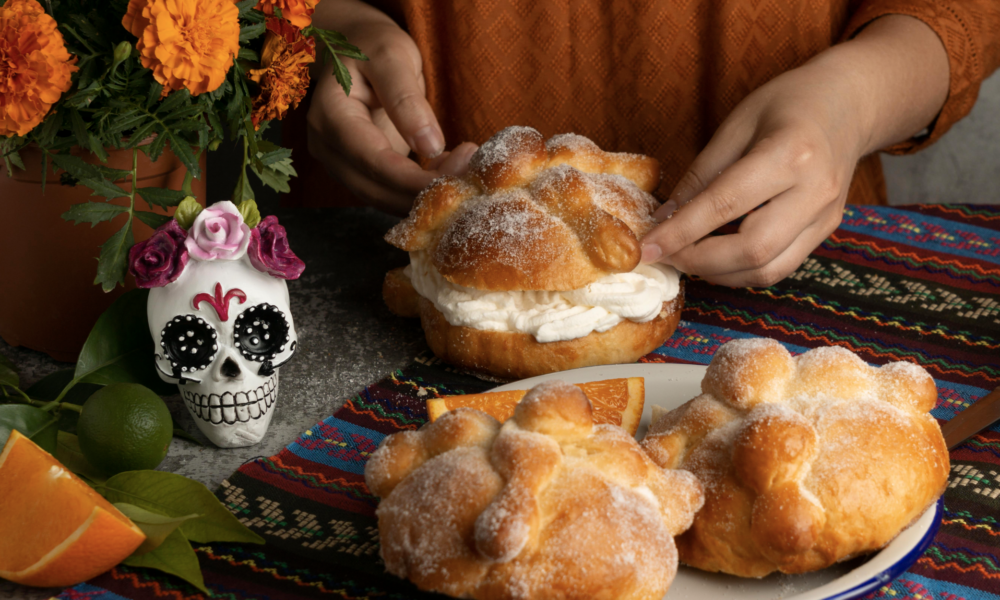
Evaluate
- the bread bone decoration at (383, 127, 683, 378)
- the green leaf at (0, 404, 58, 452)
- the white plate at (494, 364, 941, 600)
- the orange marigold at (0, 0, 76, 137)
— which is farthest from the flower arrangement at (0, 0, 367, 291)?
the white plate at (494, 364, 941, 600)

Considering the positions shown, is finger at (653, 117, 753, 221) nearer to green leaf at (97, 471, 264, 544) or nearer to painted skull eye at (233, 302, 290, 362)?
painted skull eye at (233, 302, 290, 362)

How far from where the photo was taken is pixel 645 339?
1.42m

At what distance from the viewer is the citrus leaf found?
112 centimetres

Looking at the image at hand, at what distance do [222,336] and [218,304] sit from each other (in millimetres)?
51

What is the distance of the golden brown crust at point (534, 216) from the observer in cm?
131

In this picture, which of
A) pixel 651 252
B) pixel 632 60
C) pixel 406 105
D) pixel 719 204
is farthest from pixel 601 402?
pixel 632 60

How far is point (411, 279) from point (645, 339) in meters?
0.46

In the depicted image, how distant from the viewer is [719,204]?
1.37 m

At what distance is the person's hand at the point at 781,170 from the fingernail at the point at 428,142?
520mm

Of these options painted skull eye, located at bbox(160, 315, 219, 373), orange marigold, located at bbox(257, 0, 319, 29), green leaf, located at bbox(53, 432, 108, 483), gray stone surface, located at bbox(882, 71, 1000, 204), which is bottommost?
gray stone surface, located at bbox(882, 71, 1000, 204)

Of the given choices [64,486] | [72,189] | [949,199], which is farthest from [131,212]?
[949,199]

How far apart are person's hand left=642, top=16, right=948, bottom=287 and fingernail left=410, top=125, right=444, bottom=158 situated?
52 centimetres

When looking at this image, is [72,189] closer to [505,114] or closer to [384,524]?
[384,524]

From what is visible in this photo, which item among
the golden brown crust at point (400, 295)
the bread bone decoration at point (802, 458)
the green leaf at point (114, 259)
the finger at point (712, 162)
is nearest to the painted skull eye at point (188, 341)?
the green leaf at point (114, 259)
